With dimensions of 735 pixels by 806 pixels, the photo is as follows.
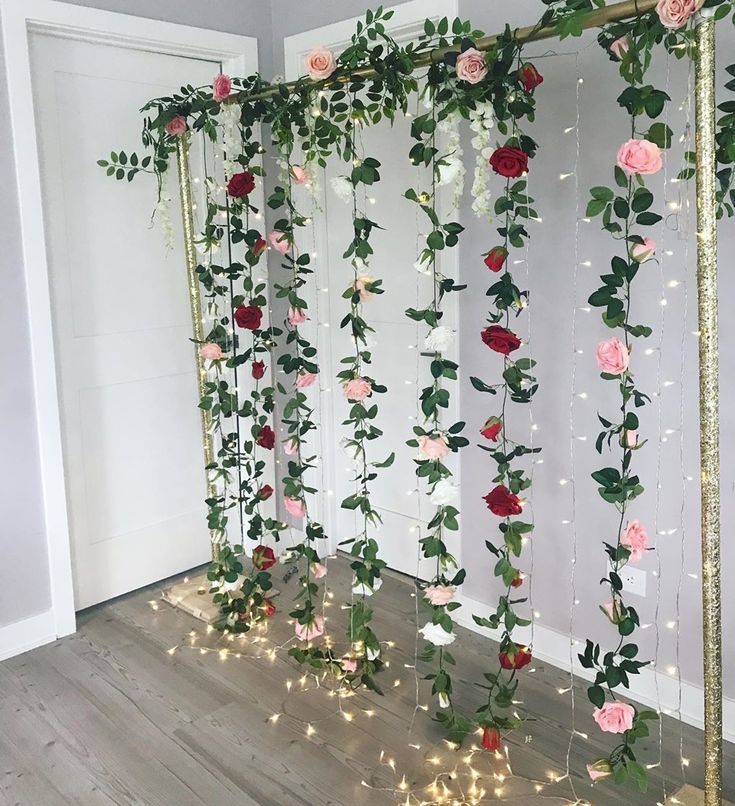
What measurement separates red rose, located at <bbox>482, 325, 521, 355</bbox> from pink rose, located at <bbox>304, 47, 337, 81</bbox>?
90 cm

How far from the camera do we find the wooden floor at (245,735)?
88.5 inches

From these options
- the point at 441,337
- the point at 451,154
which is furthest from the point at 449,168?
the point at 441,337

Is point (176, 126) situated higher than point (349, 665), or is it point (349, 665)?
point (176, 126)

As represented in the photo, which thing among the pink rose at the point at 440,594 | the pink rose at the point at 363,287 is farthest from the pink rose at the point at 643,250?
the pink rose at the point at 440,594

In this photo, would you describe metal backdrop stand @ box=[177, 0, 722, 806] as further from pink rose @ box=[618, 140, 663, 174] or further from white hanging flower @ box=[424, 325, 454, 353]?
white hanging flower @ box=[424, 325, 454, 353]

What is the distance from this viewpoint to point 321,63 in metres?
2.38

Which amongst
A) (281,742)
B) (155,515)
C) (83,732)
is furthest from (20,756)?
(155,515)

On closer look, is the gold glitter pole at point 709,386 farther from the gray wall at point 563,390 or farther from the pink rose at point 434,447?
the pink rose at point 434,447

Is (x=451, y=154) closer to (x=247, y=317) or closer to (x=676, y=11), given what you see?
(x=676, y=11)

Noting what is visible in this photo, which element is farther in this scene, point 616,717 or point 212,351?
point 212,351

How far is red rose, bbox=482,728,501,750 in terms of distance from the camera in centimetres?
226

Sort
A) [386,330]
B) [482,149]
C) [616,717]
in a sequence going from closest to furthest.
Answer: [616,717] → [482,149] → [386,330]

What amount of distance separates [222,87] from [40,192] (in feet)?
2.42

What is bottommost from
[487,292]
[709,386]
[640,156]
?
[709,386]
